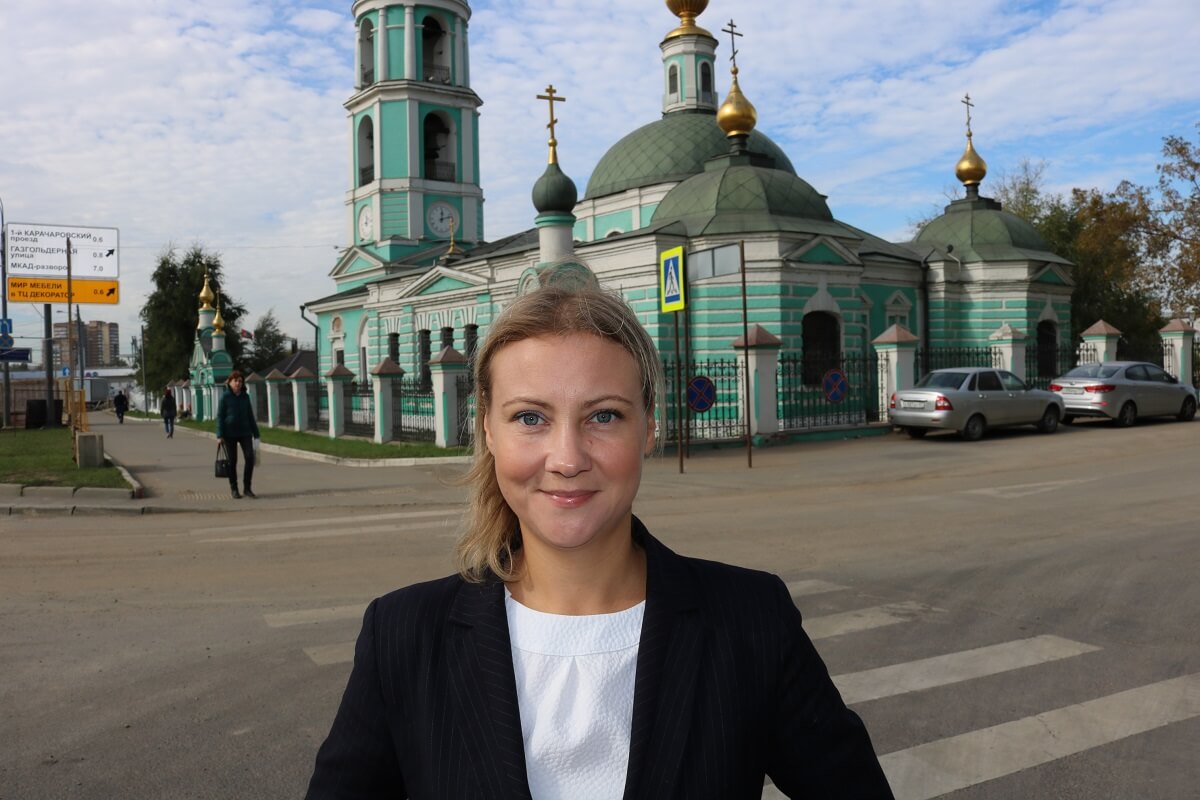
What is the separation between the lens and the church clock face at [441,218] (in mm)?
37031

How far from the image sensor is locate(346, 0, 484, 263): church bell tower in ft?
115

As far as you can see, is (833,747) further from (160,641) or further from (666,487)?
(666,487)

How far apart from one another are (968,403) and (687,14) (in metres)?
18.5

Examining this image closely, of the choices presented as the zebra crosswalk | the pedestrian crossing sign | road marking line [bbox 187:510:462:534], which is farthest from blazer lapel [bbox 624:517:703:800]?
the pedestrian crossing sign

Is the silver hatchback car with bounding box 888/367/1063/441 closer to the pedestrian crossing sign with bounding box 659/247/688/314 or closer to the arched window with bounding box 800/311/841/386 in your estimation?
the arched window with bounding box 800/311/841/386

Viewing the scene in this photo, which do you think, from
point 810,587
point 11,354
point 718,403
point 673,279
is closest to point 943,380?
point 718,403

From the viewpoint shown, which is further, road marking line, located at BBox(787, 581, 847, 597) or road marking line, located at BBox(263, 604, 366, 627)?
road marking line, located at BBox(787, 581, 847, 597)

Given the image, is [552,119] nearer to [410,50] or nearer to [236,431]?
[236,431]

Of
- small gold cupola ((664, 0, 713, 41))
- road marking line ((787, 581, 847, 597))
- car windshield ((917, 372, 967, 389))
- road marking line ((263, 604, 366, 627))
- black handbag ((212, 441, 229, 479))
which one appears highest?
small gold cupola ((664, 0, 713, 41))

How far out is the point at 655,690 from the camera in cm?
166

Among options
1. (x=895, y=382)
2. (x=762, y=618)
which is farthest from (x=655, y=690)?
(x=895, y=382)

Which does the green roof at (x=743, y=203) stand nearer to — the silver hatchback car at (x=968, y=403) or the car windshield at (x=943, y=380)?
the car windshield at (x=943, y=380)

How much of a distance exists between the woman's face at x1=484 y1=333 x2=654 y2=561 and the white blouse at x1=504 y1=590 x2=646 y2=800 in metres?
0.16

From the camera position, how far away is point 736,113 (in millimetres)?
26156
